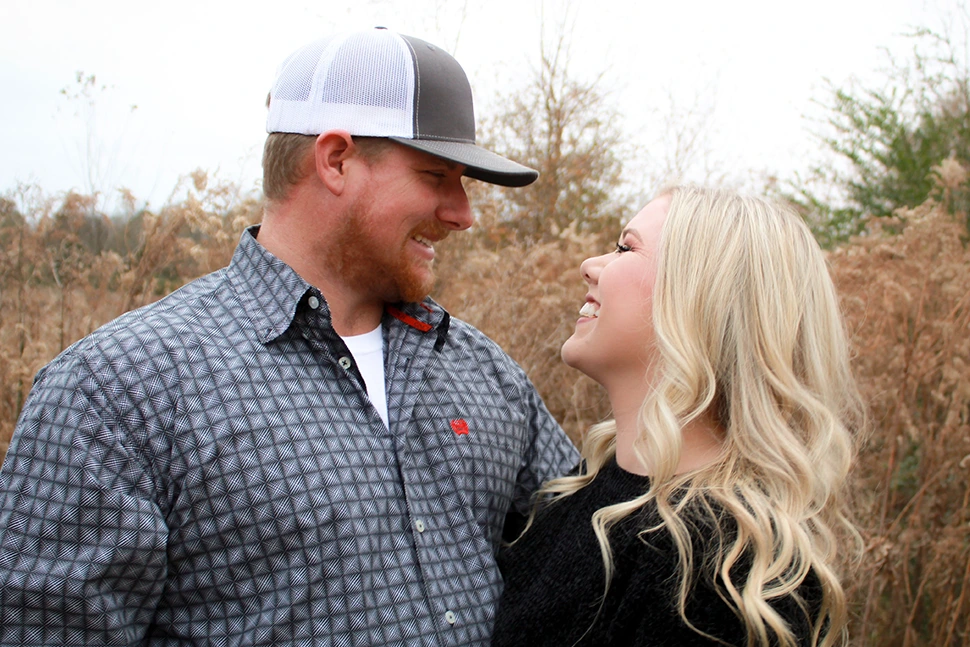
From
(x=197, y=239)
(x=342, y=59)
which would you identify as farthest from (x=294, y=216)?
(x=197, y=239)

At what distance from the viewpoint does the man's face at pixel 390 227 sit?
83.6 inches

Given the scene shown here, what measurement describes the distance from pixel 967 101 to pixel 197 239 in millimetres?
5438

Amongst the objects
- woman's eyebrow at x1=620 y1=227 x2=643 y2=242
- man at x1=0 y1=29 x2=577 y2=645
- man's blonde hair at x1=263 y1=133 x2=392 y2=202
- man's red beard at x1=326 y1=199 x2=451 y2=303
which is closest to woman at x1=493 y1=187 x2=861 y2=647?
woman's eyebrow at x1=620 y1=227 x2=643 y2=242

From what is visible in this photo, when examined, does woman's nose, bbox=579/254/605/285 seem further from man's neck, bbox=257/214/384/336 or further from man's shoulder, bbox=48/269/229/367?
man's shoulder, bbox=48/269/229/367

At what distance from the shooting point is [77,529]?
5.06 feet

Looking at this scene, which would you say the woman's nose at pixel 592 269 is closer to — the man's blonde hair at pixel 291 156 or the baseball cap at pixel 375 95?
the baseball cap at pixel 375 95

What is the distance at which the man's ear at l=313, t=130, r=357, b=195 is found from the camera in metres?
2.08

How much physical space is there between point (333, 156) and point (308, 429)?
0.72m

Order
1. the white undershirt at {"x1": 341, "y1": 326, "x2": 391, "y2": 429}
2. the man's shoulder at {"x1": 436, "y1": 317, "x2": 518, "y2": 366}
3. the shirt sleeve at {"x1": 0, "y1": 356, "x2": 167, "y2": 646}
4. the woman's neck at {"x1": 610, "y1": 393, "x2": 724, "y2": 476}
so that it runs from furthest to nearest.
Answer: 1. the man's shoulder at {"x1": 436, "y1": 317, "x2": 518, "y2": 366}
2. the white undershirt at {"x1": 341, "y1": 326, "x2": 391, "y2": 429}
3. the woman's neck at {"x1": 610, "y1": 393, "x2": 724, "y2": 476}
4. the shirt sleeve at {"x1": 0, "y1": 356, "x2": 167, "y2": 646}

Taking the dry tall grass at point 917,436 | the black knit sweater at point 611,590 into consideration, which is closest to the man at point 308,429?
the black knit sweater at point 611,590

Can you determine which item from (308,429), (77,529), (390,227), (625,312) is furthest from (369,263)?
(77,529)

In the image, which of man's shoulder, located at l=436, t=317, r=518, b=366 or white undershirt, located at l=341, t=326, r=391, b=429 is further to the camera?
man's shoulder, located at l=436, t=317, r=518, b=366

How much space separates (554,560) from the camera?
6.39 feet

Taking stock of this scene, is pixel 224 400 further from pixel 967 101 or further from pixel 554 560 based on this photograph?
pixel 967 101
